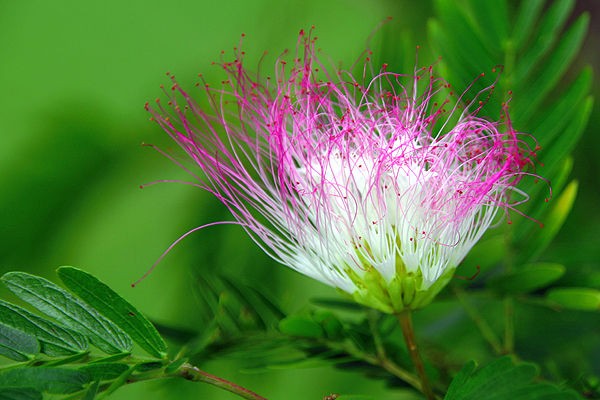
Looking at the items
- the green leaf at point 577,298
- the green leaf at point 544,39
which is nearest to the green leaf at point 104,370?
the green leaf at point 577,298

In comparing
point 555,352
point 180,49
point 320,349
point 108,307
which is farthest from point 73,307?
point 180,49

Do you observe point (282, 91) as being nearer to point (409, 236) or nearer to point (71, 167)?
point (409, 236)

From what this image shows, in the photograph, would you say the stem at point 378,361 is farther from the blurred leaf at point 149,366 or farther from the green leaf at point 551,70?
the green leaf at point 551,70

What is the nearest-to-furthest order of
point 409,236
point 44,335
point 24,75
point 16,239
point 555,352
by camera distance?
point 44,335
point 409,236
point 555,352
point 16,239
point 24,75

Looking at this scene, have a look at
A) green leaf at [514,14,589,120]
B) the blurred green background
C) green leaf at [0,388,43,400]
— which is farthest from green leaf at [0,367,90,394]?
green leaf at [514,14,589,120]

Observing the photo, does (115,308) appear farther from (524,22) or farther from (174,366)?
(524,22)

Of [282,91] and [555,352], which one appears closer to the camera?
[282,91]
